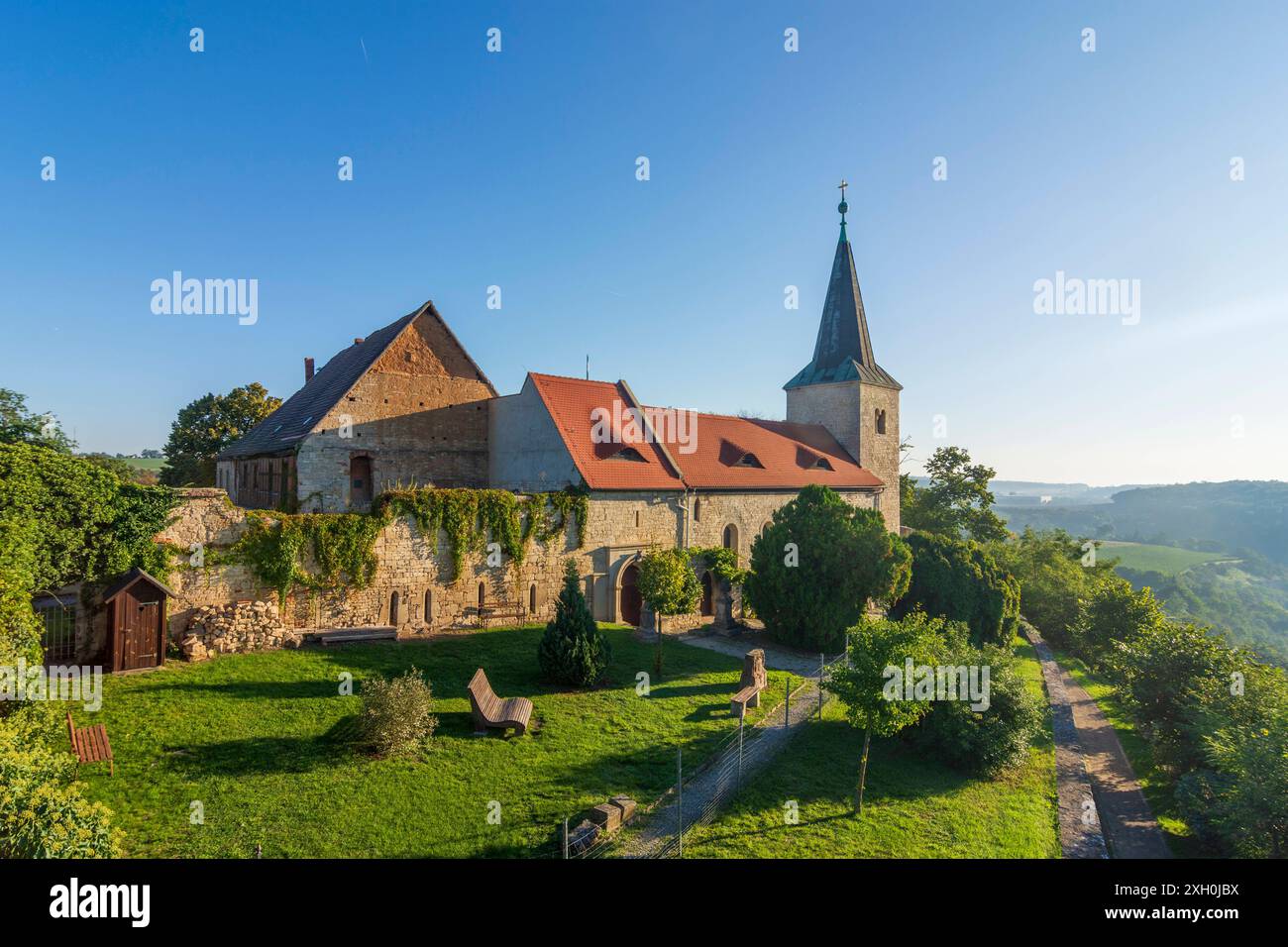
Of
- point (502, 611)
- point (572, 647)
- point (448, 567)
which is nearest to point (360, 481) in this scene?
point (448, 567)

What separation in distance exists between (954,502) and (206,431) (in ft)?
176

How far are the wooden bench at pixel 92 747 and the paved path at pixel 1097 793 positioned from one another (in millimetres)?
17315

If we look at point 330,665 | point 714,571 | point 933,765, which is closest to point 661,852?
point 933,765

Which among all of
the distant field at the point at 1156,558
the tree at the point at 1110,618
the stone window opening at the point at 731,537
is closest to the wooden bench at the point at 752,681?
the stone window opening at the point at 731,537

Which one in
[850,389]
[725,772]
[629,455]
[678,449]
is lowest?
[725,772]

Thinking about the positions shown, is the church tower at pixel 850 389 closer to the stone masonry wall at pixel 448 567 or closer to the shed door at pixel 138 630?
the stone masonry wall at pixel 448 567

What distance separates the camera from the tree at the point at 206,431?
3531 centimetres

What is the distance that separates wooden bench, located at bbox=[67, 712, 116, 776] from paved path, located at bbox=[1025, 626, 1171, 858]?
17315 millimetres

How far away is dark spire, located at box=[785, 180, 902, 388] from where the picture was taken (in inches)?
1550

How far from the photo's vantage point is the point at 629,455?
26094 mm

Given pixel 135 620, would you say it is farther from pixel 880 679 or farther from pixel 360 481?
pixel 880 679
